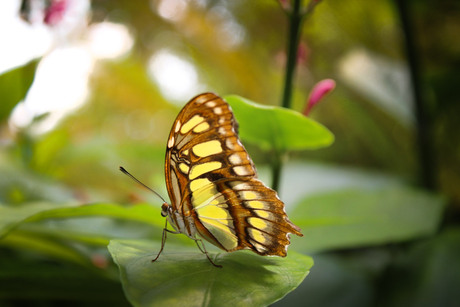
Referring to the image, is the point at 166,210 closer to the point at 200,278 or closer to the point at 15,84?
the point at 200,278

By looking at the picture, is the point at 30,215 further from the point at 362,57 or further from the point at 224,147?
the point at 362,57

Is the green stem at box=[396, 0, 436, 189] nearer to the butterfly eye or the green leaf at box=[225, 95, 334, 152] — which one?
the green leaf at box=[225, 95, 334, 152]

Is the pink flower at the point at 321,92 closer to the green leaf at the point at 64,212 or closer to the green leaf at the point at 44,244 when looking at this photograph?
the green leaf at the point at 64,212

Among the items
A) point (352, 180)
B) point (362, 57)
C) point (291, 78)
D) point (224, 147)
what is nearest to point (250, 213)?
point (224, 147)

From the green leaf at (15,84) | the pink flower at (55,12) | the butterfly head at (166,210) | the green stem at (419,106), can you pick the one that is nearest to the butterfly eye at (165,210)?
the butterfly head at (166,210)

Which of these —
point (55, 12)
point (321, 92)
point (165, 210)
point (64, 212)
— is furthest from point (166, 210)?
point (55, 12)

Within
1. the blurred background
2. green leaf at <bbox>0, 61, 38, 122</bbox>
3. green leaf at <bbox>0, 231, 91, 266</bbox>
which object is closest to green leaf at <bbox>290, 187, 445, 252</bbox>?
the blurred background
